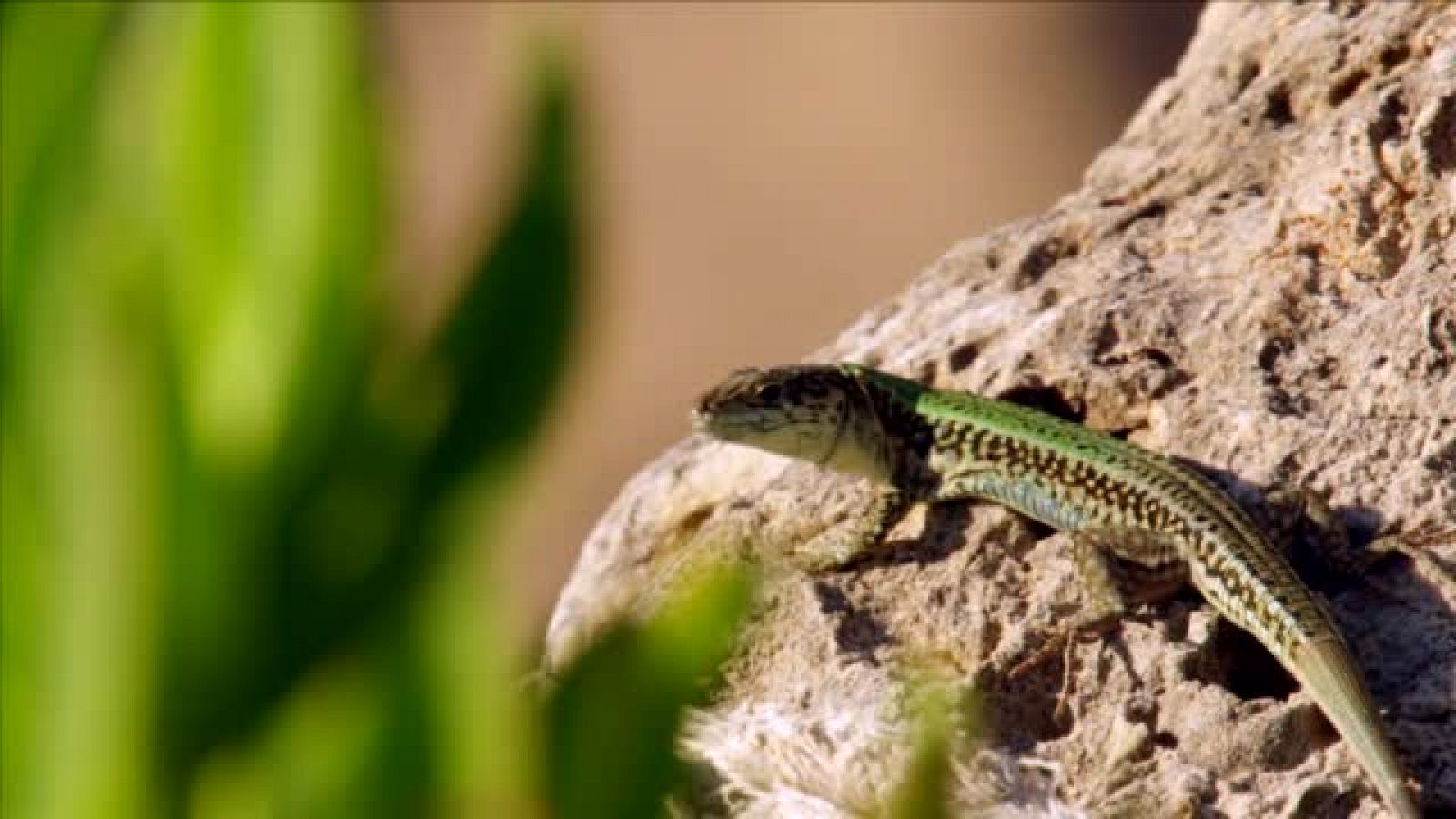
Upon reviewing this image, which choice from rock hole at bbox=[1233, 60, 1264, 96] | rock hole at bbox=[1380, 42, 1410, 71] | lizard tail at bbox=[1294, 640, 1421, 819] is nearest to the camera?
lizard tail at bbox=[1294, 640, 1421, 819]

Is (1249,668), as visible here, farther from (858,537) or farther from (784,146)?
(784,146)

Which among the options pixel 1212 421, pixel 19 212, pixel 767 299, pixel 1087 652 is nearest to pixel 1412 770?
Answer: pixel 1087 652

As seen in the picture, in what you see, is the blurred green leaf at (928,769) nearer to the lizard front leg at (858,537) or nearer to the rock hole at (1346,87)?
the lizard front leg at (858,537)

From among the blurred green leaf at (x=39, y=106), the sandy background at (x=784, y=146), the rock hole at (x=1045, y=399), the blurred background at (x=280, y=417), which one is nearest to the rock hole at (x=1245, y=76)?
the rock hole at (x=1045, y=399)

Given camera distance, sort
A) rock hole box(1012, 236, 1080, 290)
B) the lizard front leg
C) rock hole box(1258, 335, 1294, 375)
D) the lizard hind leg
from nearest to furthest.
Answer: the lizard hind leg < rock hole box(1258, 335, 1294, 375) < the lizard front leg < rock hole box(1012, 236, 1080, 290)

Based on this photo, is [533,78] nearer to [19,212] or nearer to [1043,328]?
[19,212]

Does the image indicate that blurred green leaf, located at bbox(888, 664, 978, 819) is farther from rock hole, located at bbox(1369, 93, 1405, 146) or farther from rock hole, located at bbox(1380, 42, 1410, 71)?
rock hole, located at bbox(1380, 42, 1410, 71)

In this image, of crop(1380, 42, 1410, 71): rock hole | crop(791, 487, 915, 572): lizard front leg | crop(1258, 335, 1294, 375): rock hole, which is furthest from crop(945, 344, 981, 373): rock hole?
crop(1380, 42, 1410, 71): rock hole
